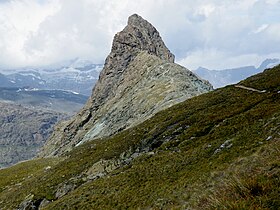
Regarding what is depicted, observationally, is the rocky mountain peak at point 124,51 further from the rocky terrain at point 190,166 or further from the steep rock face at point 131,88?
the rocky terrain at point 190,166

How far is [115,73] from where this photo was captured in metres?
136

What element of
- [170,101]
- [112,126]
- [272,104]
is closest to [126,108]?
[112,126]

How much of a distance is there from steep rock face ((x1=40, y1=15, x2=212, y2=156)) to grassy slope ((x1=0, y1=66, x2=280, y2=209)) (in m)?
31.9

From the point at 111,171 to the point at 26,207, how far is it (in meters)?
10.8

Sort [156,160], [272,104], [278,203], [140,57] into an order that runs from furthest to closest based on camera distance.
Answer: [140,57] < [272,104] < [156,160] < [278,203]

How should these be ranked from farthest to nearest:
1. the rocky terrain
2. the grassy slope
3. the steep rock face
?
the steep rock face
the rocky terrain
the grassy slope

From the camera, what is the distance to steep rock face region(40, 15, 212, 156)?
87562mm

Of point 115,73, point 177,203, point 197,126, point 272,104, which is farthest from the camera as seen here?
point 115,73

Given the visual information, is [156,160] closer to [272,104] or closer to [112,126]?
[272,104]

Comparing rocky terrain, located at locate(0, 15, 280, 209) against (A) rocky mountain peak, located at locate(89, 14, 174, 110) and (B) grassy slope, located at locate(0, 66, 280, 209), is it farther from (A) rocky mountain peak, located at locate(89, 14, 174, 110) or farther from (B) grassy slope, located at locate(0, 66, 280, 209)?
(A) rocky mountain peak, located at locate(89, 14, 174, 110)

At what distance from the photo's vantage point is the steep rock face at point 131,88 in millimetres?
87562

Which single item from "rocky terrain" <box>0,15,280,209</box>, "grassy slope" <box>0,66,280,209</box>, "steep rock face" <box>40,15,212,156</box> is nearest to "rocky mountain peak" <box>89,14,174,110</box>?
"steep rock face" <box>40,15,212,156</box>

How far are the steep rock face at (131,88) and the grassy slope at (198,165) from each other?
31860 millimetres

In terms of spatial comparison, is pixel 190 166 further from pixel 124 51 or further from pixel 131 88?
pixel 124 51
